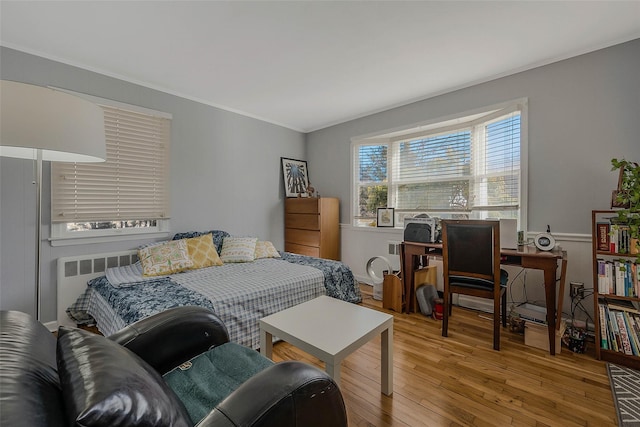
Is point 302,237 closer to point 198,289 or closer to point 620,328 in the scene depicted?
point 198,289

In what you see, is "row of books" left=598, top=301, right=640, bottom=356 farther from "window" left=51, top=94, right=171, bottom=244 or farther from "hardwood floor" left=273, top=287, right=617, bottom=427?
"window" left=51, top=94, right=171, bottom=244

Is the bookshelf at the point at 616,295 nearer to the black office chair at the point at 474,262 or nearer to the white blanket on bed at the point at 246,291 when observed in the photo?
the black office chair at the point at 474,262

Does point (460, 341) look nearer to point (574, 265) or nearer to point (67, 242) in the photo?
point (574, 265)

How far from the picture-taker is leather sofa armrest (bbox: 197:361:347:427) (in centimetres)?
73

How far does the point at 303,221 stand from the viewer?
161 inches

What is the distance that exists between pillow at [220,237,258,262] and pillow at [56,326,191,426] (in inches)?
88.2

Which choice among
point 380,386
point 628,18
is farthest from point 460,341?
point 628,18

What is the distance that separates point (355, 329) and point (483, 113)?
107 inches

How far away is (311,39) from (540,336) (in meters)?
2.98

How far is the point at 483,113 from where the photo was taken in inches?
116

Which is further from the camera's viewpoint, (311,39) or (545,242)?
(545,242)

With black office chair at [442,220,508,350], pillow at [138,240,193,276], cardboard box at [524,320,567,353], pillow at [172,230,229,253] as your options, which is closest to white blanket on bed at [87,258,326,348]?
pillow at [138,240,193,276]

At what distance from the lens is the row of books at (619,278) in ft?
6.22

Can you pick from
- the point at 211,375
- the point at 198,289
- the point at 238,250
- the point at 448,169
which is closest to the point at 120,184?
the point at 238,250
